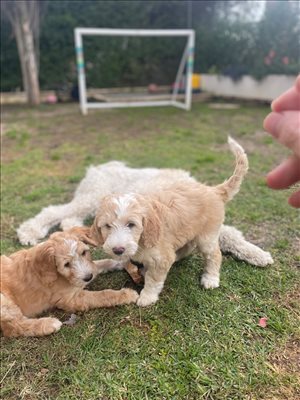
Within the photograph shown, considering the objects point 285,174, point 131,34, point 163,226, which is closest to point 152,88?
point 131,34

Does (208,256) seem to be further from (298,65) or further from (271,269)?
(298,65)

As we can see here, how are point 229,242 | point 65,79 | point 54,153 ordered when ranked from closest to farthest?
point 229,242 → point 54,153 → point 65,79

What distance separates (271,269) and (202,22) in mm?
17080

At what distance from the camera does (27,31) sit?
13336 mm

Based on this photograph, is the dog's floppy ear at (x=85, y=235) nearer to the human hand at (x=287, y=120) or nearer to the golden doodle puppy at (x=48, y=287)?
the golden doodle puppy at (x=48, y=287)

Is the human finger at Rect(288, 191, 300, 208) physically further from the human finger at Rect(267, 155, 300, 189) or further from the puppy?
the puppy

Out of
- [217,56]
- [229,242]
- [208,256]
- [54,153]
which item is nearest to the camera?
[208,256]

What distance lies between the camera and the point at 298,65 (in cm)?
1373

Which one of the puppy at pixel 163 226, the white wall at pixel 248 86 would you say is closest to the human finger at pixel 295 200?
the puppy at pixel 163 226

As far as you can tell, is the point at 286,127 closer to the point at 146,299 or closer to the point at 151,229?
the point at 151,229

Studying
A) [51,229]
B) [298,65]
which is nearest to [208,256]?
[51,229]

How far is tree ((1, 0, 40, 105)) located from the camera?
13002mm

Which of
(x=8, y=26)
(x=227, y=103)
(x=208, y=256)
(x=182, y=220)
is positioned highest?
(x=8, y=26)

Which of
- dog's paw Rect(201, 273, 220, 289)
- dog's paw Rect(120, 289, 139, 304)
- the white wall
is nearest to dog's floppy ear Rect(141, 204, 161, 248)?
dog's paw Rect(120, 289, 139, 304)
